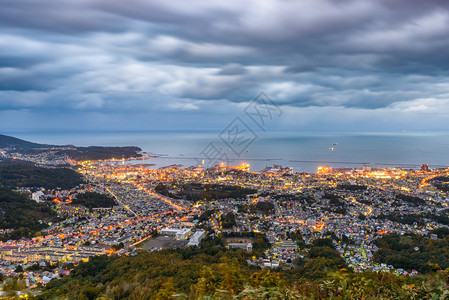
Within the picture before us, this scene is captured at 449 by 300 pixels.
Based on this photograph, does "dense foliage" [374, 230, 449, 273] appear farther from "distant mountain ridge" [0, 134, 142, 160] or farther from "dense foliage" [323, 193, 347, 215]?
"distant mountain ridge" [0, 134, 142, 160]

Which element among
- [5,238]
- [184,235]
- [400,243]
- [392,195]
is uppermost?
[392,195]

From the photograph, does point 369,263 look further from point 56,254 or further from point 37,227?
point 37,227

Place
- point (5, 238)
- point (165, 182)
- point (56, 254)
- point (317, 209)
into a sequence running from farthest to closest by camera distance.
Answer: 1. point (165, 182)
2. point (317, 209)
3. point (5, 238)
4. point (56, 254)

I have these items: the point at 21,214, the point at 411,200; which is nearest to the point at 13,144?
the point at 21,214

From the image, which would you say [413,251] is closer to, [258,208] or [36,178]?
[258,208]

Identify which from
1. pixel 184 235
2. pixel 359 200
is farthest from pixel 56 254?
pixel 359 200

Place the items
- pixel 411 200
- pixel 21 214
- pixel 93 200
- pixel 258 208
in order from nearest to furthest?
pixel 21 214 → pixel 258 208 → pixel 411 200 → pixel 93 200

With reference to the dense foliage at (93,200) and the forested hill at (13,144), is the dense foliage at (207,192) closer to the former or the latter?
the dense foliage at (93,200)
